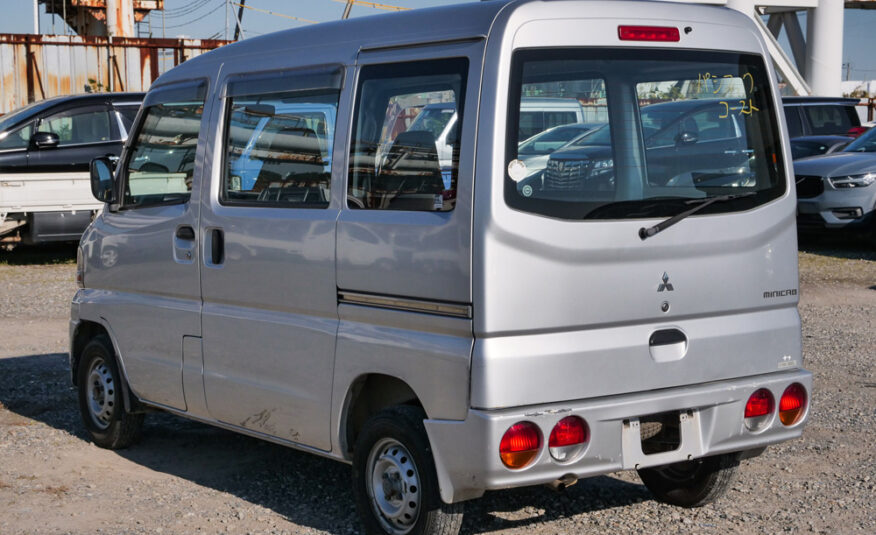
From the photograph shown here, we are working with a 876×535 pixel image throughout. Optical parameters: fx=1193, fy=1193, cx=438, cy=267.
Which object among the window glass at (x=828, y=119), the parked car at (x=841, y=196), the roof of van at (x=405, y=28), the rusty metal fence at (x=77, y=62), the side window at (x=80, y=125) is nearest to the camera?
the roof of van at (x=405, y=28)

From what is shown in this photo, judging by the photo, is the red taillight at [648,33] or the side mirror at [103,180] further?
the side mirror at [103,180]

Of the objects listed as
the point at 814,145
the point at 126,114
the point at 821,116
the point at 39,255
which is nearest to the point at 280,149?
the point at 126,114

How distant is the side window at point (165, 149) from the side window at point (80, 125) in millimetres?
9612

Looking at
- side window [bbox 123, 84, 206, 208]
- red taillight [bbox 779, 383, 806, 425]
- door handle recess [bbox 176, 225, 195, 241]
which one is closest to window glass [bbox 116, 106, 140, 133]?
side window [bbox 123, 84, 206, 208]

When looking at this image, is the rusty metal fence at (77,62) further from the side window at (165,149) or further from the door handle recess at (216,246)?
the door handle recess at (216,246)

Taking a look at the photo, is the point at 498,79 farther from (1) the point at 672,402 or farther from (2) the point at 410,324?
(1) the point at 672,402

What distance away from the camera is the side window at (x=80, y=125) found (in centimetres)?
1588

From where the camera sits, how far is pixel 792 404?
513 centimetres

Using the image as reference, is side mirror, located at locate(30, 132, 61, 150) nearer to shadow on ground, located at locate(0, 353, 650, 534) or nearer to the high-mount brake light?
shadow on ground, located at locate(0, 353, 650, 534)

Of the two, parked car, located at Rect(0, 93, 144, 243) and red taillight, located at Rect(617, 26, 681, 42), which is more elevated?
red taillight, located at Rect(617, 26, 681, 42)

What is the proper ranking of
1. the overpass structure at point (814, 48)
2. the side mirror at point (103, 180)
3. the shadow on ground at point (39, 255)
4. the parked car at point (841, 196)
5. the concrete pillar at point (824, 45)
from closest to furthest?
1. the side mirror at point (103, 180)
2. the parked car at point (841, 196)
3. the shadow on ground at point (39, 255)
4. the overpass structure at point (814, 48)
5. the concrete pillar at point (824, 45)

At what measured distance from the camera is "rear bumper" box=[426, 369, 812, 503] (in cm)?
438

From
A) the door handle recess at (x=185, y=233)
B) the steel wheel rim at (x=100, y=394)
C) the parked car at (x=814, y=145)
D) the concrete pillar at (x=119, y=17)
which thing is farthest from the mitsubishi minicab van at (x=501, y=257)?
the concrete pillar at (x=119, y=17)

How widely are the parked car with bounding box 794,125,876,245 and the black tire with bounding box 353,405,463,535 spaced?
11.6 metres
